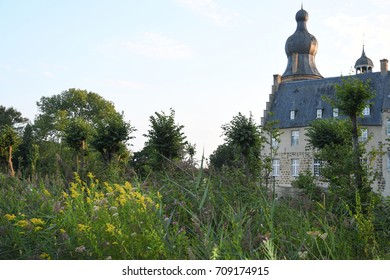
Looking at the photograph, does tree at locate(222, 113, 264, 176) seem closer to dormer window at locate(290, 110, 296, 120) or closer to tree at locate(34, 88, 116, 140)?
tree at locate(34, 88, 116, 140)

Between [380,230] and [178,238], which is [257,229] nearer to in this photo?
[178,238]

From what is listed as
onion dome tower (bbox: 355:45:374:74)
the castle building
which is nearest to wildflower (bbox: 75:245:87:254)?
the castle building

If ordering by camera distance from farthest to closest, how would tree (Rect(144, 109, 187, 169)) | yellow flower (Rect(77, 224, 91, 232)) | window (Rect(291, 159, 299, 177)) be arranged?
window (Rect(291, 159, 299, 177))
tree (Rect(144, 109, 187, 169))
yellow flower (Rect(77, 224, 91, 232))

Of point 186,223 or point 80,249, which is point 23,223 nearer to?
point 80,249

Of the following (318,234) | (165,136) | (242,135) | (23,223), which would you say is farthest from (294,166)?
(23,223)

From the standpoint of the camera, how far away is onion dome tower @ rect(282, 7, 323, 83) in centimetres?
5025

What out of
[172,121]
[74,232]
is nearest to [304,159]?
[172,121]

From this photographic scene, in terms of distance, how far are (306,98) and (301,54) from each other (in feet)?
39.3

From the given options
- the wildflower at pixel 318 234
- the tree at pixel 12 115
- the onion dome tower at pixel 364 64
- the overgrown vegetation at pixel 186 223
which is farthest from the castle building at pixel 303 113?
the wildflower at pixel 318 234

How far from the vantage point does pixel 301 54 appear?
51250 mm

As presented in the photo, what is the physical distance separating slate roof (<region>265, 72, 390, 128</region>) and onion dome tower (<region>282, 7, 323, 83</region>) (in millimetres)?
8002

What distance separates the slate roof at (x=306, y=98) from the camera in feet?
124
